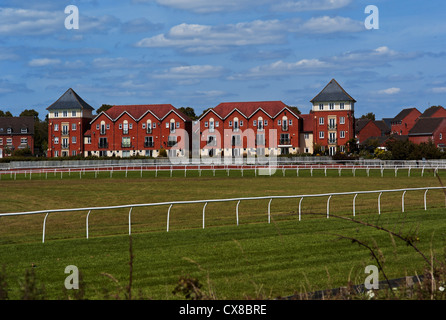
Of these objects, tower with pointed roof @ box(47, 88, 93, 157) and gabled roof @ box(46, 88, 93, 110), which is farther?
gabled roof @ box(46, 88, 93, 110)

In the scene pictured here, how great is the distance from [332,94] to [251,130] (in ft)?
40.2

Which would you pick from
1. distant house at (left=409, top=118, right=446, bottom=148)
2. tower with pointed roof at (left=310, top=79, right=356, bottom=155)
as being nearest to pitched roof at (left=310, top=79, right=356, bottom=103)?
tower with pointed roof at (left=310, top=79, right=356, bottom=155)

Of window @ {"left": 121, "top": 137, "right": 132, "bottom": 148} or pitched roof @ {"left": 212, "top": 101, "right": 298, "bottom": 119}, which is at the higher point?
pitched roof @ {"left": 212, "top": 101, "right": 298, "bottom": 119}

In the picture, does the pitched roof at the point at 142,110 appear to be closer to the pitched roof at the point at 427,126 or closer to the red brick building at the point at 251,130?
the red brick building at the point at 251,130

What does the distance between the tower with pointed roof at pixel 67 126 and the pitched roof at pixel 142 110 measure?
14.5ft

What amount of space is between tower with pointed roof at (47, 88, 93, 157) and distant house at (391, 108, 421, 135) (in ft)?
200

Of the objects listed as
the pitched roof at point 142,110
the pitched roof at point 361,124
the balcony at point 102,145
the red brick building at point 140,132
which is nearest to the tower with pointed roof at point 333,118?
the red brick building at point 140,132

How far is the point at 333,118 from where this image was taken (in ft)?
281

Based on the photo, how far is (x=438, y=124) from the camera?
92125mm

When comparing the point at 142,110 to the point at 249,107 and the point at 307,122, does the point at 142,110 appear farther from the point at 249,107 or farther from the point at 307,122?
the point at 307,122

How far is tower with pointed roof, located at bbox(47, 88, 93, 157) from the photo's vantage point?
9256cm

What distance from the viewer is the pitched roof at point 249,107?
287ft

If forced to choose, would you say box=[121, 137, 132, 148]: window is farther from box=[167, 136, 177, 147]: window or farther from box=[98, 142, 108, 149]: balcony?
box=[167, 136, 177, 147]: window

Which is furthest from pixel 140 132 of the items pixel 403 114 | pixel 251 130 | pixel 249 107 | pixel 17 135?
pixel 403 114
